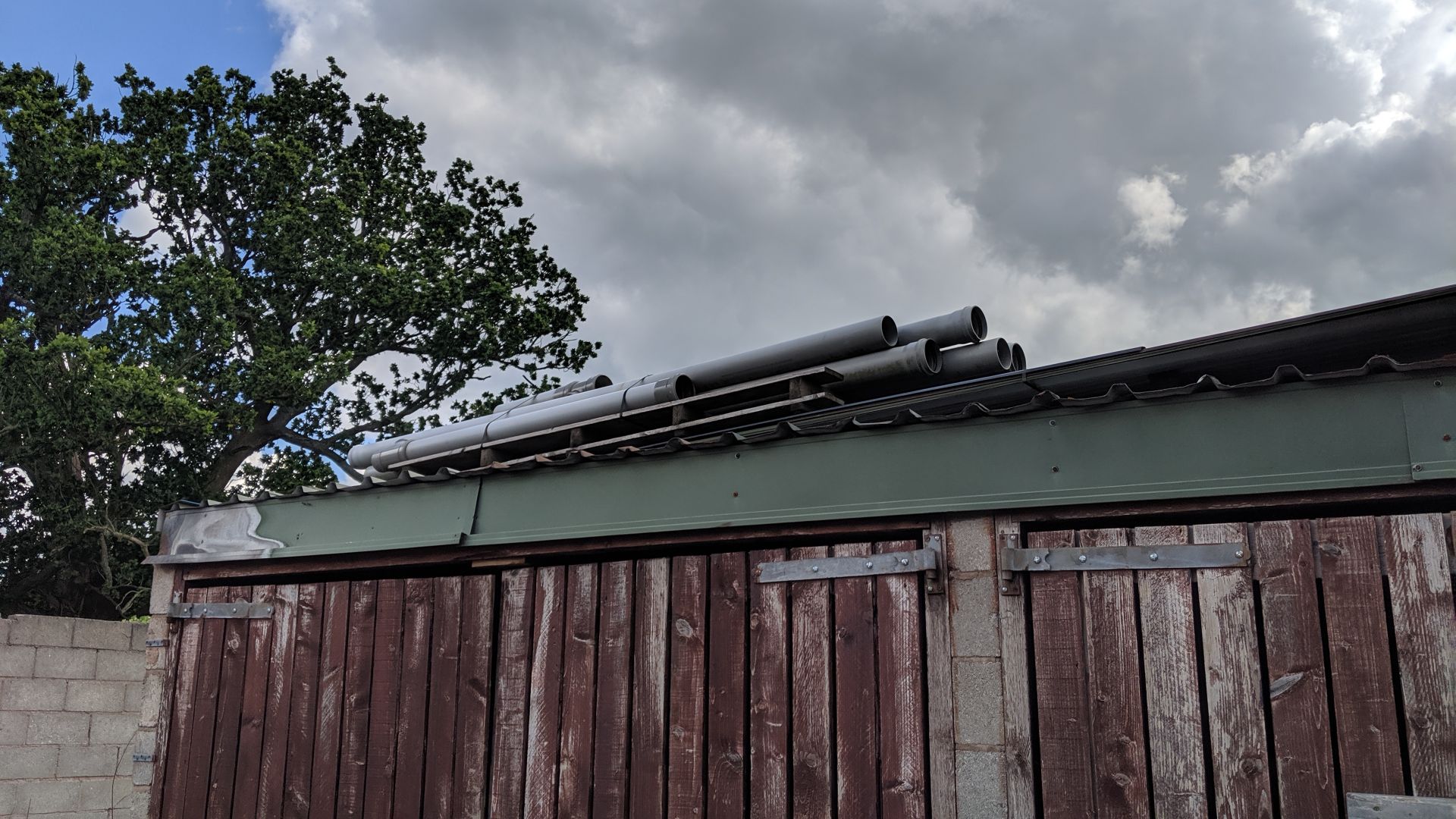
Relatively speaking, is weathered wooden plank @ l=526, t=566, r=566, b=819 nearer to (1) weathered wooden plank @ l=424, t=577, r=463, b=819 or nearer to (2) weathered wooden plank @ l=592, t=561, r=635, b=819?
(2) weathered wooden plank @ l=592, t=561, r=635, b=819

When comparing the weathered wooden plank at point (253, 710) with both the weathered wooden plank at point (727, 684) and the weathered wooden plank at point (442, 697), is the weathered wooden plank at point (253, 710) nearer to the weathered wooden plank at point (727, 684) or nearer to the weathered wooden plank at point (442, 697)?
the weathered wooden plank at point (442, 697)

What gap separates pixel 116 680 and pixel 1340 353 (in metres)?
8.99

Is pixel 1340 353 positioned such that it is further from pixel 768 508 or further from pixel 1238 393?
pixel 768 508

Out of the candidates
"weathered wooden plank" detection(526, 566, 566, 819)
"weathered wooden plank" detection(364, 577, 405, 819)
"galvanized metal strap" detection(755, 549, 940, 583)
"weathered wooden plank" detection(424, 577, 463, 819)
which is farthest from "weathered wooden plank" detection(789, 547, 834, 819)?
"weathered wooden plank" detection(364, 577, 405, 819)

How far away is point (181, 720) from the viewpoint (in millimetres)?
6281

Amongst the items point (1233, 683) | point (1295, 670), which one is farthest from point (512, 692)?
point (1295, 670)

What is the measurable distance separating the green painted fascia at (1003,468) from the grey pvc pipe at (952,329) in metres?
1.27

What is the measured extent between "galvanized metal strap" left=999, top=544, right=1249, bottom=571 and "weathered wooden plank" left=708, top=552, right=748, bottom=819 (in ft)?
3.75

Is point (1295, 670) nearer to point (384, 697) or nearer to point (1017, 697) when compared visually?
point (1017, 697)

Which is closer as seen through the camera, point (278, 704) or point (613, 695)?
point (613, 695)

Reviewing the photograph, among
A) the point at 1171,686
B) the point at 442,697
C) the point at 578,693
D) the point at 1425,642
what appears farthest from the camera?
the point at 442,697

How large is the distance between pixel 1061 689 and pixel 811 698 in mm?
992

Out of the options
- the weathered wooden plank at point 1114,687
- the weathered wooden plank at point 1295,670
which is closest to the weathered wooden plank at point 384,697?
the weathered wooden plank at point 1114,687

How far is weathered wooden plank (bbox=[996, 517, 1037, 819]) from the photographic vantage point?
423 centimetres
